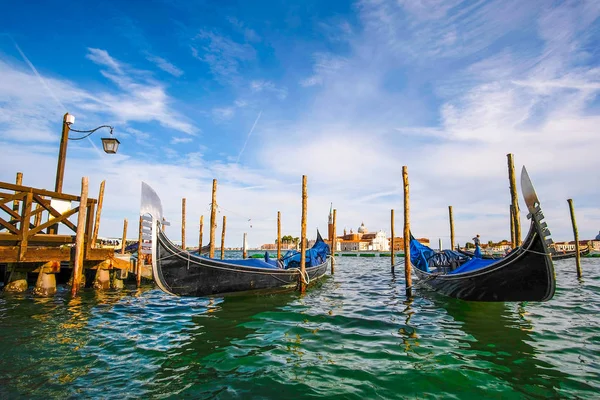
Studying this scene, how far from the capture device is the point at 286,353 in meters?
4.64

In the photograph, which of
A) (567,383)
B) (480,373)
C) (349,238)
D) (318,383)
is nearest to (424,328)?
(480,373)

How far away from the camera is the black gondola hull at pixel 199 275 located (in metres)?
6.94

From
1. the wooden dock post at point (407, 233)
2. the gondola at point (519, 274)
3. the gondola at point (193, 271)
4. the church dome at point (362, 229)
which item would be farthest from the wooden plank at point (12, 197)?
the church dome at point (362, 229)

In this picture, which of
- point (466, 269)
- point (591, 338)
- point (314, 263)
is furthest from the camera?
point (314, 263)

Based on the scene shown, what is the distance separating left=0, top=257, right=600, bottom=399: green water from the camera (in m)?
3.50

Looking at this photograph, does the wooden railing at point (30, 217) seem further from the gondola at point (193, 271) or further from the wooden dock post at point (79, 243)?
the gondola at point (193, 271)

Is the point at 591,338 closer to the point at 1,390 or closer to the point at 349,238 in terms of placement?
the point at 1,390

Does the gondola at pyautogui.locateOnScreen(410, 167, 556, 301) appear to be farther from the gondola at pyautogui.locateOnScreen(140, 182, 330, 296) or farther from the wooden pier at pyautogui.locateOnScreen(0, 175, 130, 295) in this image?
the wooden pier at pyautogui.locateOnScreen(0, 175, 130, 295)

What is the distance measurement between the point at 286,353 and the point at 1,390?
3.03m

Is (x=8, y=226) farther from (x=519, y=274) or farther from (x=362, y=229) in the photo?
(x=362, y=229)

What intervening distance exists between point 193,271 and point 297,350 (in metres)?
3.55

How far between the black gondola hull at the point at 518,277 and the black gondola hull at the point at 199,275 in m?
4.93

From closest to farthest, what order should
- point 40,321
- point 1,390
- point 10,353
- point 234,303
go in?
point 1,390 → point 10,353 → point 40,321 → point 234,303

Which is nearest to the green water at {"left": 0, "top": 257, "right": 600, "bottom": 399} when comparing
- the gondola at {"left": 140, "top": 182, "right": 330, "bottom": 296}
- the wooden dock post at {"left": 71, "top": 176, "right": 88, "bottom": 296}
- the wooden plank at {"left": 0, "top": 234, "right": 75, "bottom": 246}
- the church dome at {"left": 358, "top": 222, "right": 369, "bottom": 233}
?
the wooden dock post at {"left": 71, "top": 176, "right": 88, "bottom": 296}
